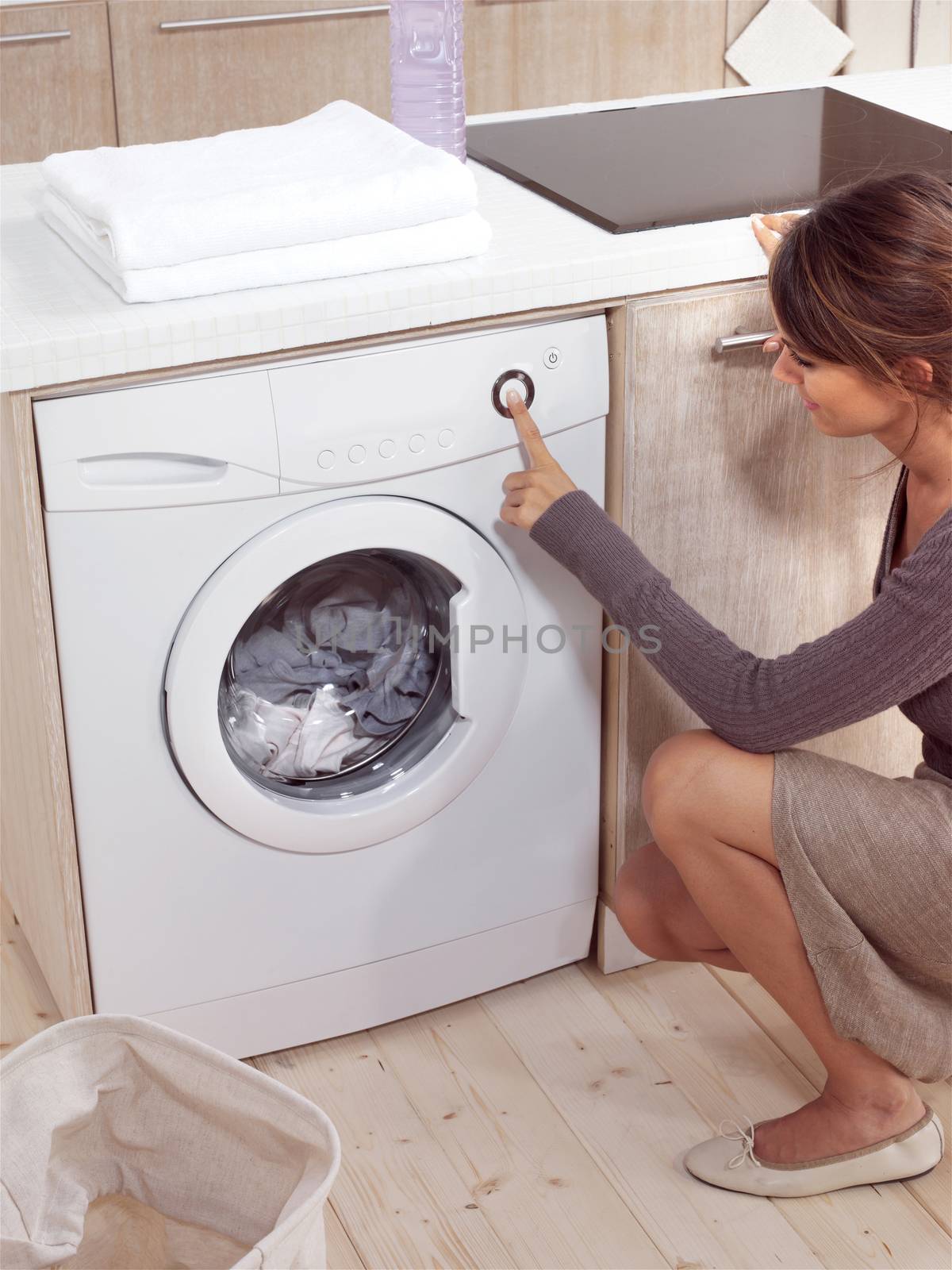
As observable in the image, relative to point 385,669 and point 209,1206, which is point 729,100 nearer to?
point 385,669

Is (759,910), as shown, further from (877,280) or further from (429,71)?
(429,71)

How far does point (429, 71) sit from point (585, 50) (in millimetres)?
1635

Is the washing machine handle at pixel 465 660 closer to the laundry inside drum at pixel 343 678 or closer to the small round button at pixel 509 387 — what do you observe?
the laundry inside drum at pixel 343 678

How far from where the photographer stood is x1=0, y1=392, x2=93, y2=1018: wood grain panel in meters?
1.28

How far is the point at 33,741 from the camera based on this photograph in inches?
57.6

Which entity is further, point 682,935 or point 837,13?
point 837,13

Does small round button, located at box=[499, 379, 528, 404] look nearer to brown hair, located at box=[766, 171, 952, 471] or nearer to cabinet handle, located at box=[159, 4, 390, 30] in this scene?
brown hair, located at box=[766, 171, 952, 471]

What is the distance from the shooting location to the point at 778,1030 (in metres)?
1.71

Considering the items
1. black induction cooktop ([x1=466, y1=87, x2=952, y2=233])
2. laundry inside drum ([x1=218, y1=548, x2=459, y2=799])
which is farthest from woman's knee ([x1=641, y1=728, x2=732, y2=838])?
black induction cooktop ([x1=466, y1=87, x2=952, y2=233])

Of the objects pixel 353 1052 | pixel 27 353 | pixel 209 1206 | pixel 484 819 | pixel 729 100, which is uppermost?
pixel 729 100

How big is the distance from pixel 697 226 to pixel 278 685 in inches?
26.5

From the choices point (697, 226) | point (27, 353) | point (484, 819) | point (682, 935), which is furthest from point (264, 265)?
point (682, 935)

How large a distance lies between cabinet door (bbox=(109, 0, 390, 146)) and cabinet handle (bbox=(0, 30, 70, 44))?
3.9 inches

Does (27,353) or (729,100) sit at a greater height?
(729,100)
